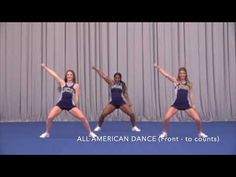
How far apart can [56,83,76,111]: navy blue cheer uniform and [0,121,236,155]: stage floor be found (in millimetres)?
413

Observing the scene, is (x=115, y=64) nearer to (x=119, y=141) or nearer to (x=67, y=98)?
(x=67, y=98)

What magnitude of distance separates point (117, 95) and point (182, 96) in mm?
942

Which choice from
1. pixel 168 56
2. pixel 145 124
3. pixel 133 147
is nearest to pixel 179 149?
pixel 133 147

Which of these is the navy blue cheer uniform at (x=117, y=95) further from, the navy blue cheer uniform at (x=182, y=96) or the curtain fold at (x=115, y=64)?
the curtain fold at (x=115, y=64)

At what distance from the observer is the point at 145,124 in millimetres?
6430

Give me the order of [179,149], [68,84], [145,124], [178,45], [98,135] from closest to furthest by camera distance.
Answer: [179,149]
[68,84]
[98,135]
[145,124]
[178,45]

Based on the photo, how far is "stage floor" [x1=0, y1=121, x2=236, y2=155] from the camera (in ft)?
13.8

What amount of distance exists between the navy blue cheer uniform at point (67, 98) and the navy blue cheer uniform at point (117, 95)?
73cm

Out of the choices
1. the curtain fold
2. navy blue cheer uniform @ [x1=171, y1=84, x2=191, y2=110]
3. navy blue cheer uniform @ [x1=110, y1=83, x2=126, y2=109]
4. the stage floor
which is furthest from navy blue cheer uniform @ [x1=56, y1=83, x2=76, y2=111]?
the curtain fold

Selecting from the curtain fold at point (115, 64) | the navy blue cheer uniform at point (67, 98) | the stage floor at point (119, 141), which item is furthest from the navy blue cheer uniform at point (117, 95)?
the curtain fold at point (115, 64)

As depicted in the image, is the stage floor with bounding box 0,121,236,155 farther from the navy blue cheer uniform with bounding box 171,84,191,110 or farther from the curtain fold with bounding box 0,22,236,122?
the curtain fold with bounding box 0,22,236,122

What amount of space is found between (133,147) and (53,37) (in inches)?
128

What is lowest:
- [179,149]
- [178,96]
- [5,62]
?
[179,149]

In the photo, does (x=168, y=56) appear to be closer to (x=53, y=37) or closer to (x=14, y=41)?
(x=53, y=37)
